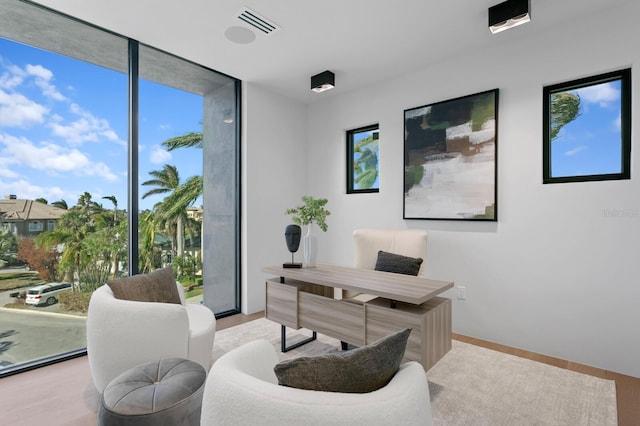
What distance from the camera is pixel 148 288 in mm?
2322

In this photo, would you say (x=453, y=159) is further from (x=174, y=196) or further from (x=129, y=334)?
(x=129, y=334)

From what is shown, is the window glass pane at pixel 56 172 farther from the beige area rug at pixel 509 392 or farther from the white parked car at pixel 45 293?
the beige area rug at pixel 509 392

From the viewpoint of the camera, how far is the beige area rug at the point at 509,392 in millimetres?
1866

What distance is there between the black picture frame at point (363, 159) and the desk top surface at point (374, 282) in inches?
62.9

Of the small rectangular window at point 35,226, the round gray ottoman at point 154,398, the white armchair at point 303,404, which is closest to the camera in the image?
the white armchair at point 303,404

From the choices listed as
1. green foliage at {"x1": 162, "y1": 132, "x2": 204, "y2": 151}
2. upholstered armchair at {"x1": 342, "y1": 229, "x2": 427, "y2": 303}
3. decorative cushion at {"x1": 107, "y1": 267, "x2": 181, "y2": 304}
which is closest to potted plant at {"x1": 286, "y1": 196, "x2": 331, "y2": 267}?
upholstered armchair at {"x1": 342, "y1": 229, "x2": 427, "y2": 303}

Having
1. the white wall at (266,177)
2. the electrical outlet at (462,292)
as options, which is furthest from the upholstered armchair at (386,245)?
the white wall at (266,177)

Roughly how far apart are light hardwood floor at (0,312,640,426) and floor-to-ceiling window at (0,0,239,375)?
0.25 m

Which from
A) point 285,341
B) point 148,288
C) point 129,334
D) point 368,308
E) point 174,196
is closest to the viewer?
point 129,334

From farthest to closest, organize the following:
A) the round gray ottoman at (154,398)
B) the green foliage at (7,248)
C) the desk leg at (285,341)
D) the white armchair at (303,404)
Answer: the desk leg at (285,341) → the green foliage at (7,248) → the round gray ottoman at (154,398) → the white armchair at (303,404)

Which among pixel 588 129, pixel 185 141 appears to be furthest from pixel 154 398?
pixel 588 129

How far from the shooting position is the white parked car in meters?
2.50

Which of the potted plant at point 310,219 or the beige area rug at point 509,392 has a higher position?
the potted plant at point 310,219

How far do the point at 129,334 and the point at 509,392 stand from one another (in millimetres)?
2440
